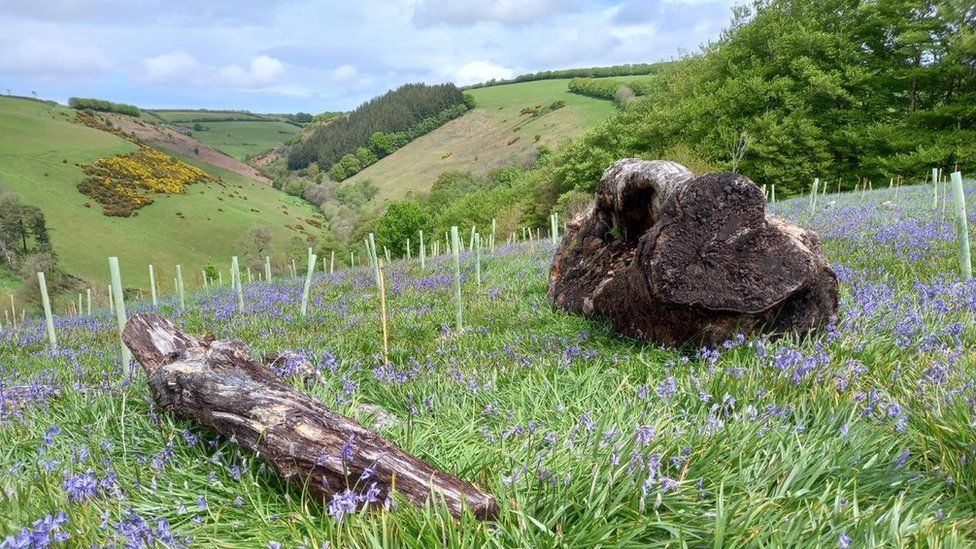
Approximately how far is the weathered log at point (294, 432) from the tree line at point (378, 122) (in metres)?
165

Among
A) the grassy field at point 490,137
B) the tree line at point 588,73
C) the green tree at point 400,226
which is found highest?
the tree line at point 588,73

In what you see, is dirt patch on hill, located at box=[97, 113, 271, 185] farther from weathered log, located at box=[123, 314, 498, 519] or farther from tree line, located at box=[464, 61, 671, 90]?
→ weathered log, located at box=[123, 314, 498, 519]

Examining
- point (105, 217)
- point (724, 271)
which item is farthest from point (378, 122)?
point (724, 271)

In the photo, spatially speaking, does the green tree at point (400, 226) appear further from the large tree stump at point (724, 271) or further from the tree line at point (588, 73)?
the tree line at point (588, 73)

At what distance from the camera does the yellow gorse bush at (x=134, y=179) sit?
91.3 meters

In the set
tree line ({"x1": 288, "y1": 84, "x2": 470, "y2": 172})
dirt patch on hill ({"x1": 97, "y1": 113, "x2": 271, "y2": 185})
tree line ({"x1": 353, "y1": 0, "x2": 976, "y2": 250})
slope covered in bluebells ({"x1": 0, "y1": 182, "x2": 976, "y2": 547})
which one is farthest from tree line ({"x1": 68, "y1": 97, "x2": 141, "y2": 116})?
slope covered in bluebells ({"x1": 0, "y1": 182, "x2": 976, "y2": 547})

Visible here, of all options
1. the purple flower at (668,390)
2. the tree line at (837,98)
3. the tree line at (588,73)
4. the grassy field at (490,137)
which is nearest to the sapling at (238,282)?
the purple flower at (668,390)

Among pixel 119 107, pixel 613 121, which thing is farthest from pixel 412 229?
pixel 119 107

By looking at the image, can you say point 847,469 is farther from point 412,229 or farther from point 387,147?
point 387,147

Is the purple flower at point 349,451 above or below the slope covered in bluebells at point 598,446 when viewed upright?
above

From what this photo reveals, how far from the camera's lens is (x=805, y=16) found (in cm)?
3519

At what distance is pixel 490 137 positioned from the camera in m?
135

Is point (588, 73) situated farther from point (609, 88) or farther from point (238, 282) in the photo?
point (238, 282)

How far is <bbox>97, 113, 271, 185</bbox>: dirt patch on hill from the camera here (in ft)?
495
